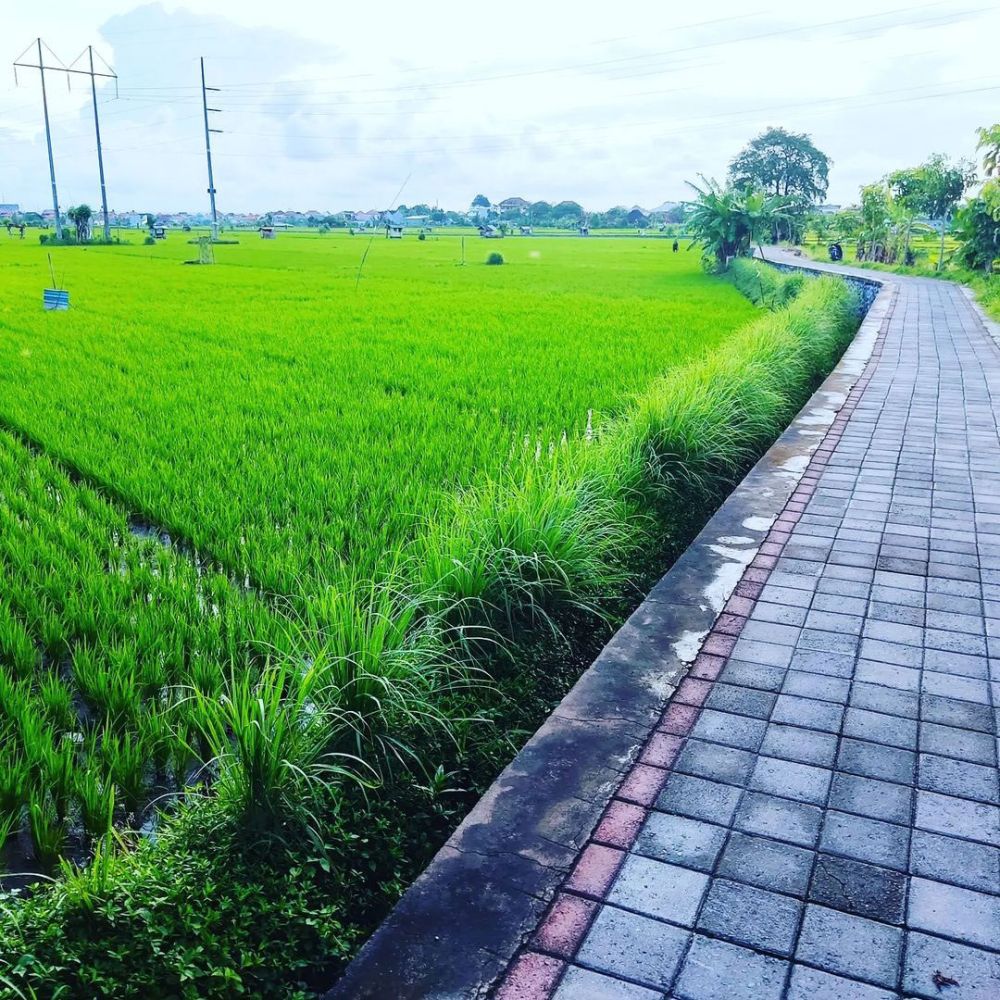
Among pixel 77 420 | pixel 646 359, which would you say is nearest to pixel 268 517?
pixel 77 420

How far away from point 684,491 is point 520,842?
11.1 ft

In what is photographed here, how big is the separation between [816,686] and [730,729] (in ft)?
1.37

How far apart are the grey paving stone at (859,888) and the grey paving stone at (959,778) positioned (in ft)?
1.36

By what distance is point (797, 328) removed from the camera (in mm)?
9617

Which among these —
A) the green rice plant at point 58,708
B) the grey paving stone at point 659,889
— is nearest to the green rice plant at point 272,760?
the green rice plant at point 58,708

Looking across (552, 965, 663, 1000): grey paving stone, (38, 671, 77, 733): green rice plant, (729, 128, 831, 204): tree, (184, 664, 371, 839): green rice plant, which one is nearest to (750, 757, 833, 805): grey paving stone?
(552, 965, 663, 1000): grey paving stone

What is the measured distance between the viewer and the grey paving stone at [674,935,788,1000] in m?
1.65

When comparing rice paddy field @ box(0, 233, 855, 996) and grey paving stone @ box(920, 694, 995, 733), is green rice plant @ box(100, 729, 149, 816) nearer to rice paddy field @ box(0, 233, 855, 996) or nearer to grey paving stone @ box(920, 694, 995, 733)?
rice paddy field @ box(0, 233, 855, 996)

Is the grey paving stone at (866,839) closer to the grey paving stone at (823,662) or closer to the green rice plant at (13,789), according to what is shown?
the grey paving stone at (823,662)

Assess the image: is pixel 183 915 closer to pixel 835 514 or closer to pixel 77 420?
pixel 835 514

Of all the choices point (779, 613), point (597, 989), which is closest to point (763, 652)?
point (779, 613)

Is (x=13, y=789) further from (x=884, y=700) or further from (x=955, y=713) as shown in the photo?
(x=955, y=713)

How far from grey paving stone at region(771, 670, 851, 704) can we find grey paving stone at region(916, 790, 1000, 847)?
489 mm

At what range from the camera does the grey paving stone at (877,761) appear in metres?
2.32
